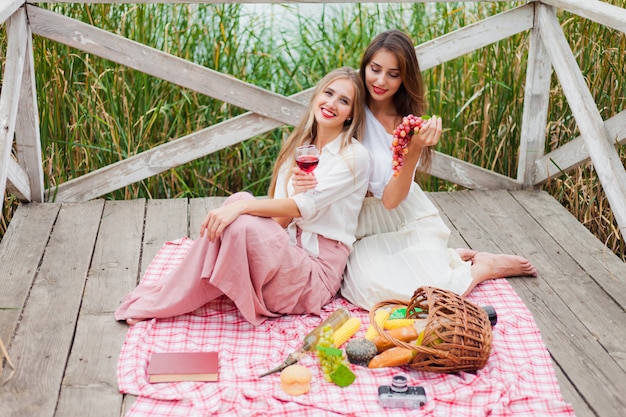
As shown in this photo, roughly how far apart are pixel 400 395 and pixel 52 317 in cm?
128

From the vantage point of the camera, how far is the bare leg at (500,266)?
11.1 feet

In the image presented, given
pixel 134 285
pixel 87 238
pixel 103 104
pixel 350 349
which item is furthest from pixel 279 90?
pixel 350 349

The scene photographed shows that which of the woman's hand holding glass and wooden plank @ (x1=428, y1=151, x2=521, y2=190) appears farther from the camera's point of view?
wooden plank @ (x1=428, y1=151, x2=521, y2=190)

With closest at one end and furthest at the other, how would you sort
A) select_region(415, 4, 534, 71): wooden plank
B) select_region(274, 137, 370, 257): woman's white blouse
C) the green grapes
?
1. the green grapes
2. select_region(274, 137, 370, 257): woman's white blouse
3. select_region(415, 4, 534, 71): wooden plank

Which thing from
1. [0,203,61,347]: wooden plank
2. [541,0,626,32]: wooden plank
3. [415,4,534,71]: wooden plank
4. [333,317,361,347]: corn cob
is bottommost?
[0,203,61,347]: wooden plank

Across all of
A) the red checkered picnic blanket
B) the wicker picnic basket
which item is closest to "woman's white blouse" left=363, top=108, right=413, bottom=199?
the red checkered picnic blanket

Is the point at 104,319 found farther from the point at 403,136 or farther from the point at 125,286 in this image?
the point at 403,136

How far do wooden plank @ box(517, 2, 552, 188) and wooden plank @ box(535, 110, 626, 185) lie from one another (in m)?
0.06

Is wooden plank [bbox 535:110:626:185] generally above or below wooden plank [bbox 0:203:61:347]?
above

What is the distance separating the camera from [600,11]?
11.3ft

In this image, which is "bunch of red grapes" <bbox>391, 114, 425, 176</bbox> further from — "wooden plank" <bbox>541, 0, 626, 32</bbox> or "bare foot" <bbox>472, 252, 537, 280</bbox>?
"wooden plank" <bbox>541, 0, 626, 32</bbox>

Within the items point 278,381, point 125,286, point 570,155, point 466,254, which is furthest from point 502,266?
point 125,286

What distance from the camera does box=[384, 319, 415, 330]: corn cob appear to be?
2.88 metres

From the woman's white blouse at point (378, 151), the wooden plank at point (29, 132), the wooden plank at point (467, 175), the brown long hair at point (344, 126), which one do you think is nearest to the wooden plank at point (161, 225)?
the wooden plank at point (29, 132)
